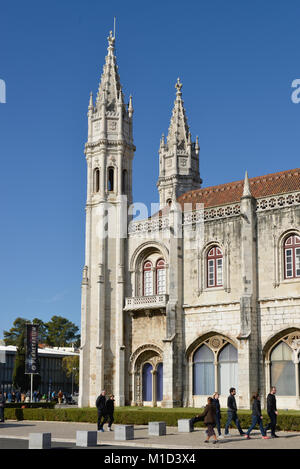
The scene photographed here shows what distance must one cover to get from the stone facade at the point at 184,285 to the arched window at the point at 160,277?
0.06 meters

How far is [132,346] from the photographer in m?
38.9

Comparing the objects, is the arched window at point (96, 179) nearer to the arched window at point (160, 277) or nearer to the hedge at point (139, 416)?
the arched window at point (160, 277)

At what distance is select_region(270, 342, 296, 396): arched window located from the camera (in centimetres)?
3216

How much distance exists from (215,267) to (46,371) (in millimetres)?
44593

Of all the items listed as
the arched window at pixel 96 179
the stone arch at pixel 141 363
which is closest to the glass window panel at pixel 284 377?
the stone arch at pixel 141 363

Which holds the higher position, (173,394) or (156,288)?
(156,288)

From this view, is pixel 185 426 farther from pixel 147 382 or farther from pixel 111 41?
pixel 111 41

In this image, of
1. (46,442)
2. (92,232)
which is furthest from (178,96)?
(46,442)

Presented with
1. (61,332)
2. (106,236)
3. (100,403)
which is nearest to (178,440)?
(100,403)

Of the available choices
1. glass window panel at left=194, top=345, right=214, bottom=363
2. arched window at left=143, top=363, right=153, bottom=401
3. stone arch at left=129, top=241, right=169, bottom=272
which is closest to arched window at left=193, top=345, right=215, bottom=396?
glass window panel at left=194, top=345, right=214, bottom=363

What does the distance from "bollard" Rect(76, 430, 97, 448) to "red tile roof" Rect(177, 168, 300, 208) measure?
18309 millimetres

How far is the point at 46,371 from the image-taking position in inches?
2970
